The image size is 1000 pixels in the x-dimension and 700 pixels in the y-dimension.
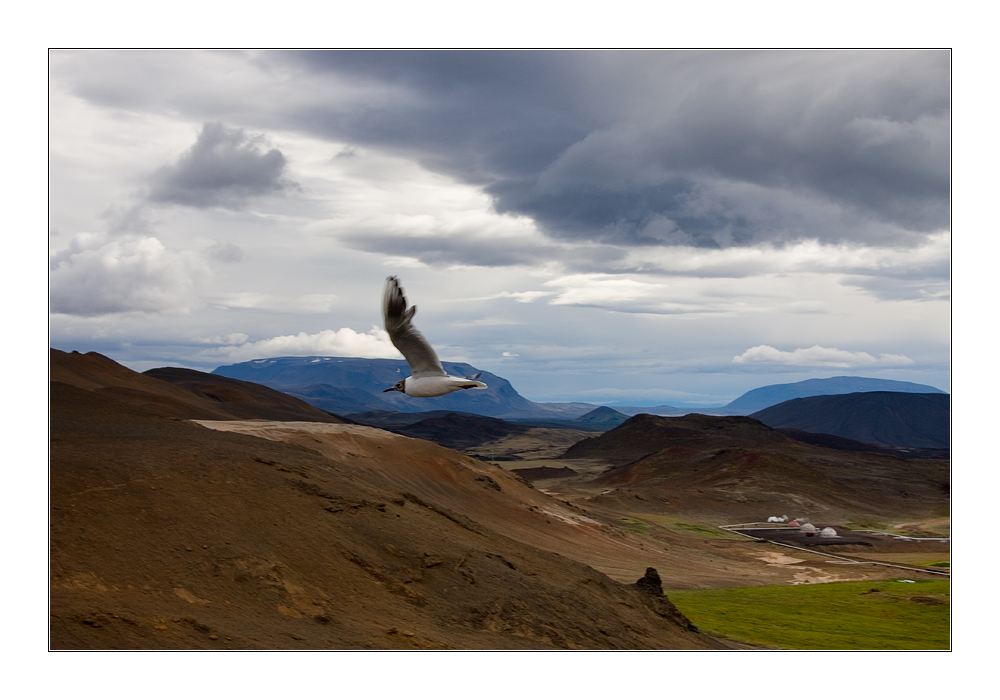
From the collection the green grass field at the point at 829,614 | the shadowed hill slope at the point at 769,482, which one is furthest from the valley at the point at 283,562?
the shadowed hill slope at the point at 769,482

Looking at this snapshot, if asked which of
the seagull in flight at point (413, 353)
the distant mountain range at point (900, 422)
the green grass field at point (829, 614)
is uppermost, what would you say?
the seagull in flight at point (413, 353)

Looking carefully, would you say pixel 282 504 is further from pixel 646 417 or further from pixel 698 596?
pixel 646 417

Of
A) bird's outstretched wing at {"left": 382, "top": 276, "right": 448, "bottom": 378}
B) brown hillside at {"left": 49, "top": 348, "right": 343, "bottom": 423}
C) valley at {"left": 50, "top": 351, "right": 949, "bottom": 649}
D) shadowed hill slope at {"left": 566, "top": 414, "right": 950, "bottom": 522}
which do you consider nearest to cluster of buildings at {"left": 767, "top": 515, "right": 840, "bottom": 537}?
shadowed hill slope at {"left": 566, "top": 414, "right": 950, "bottom": 522}

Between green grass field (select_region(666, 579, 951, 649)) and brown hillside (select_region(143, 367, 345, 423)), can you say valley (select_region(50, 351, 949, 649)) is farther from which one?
brown hillside (select_region(143, 367, 345, 423))

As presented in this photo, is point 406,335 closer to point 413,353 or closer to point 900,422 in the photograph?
point 413,353

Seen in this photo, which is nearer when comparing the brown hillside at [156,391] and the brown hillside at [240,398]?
the brown hillside at [156,391]

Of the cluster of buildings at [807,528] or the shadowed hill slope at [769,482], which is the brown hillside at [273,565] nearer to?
the cluster of buildings at [807,528]

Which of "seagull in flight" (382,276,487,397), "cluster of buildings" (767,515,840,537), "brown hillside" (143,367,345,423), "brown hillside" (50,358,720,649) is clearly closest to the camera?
"brown hillside" (50,358,720,649)
